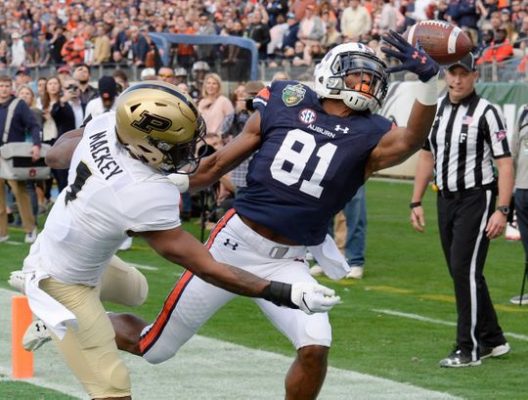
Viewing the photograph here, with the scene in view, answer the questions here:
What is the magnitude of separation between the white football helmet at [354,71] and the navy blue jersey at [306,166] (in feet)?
0.29

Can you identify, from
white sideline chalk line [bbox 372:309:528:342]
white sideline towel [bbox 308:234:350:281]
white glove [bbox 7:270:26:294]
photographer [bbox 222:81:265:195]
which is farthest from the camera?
photographer [bbox 222:81:265:195]

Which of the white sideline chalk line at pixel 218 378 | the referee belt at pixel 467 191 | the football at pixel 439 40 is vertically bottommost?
the white sideline chalk line at pixel 218 378

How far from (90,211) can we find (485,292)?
10.9ft

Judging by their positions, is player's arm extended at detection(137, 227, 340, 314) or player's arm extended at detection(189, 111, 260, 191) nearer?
player's arm extended at detection(137, 227, 340, 314)

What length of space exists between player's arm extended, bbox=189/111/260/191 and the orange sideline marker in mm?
1271

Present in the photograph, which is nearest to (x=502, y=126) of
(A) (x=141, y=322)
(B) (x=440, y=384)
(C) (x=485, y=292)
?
(C) (x=485, y=292)

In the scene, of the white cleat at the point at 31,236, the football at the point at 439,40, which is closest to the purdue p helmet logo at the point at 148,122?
the football at the point at 439,40

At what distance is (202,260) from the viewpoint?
4812 millimetres

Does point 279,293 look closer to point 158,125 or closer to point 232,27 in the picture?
point 158,125

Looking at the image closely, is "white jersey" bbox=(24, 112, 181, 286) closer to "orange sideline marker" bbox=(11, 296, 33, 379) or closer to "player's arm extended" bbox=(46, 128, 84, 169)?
"player's arm extended" bbox=(46, 128, 84, 169)

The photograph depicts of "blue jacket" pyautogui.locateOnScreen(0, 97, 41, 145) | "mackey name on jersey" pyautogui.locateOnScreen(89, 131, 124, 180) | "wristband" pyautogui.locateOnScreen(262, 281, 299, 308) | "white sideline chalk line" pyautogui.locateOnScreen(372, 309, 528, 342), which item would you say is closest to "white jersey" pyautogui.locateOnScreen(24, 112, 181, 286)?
"mackey name on jersey" pyautogui.locateOnScreen(89, 131, 124, 180)

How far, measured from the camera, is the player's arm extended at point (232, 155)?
594cm

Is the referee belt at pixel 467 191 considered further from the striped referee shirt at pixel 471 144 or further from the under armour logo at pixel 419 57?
the under armour logo at pixel 419 57

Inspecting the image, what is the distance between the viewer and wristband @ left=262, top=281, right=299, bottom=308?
4.76 m
